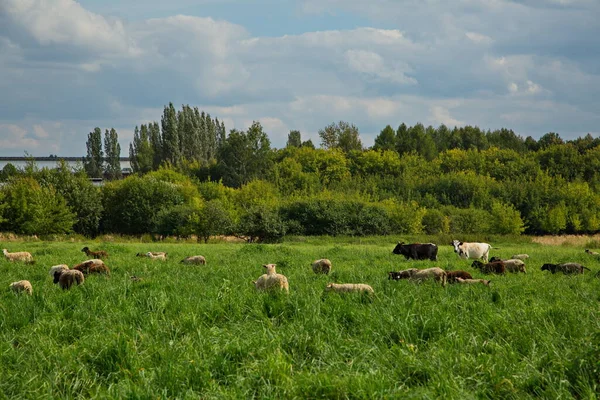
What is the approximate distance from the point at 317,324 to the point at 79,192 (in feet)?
242

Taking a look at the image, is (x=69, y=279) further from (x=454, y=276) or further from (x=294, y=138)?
(x=294, y=138)

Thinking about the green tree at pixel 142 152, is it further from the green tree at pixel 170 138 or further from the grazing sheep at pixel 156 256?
the grazing sheep at pixel 156 256

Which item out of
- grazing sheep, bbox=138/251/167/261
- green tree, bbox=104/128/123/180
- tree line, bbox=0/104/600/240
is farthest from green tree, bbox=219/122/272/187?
grazing sheep, bbox=138/251/167/261

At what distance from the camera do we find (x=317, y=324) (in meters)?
8.70

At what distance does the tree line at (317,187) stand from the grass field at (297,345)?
54.6m

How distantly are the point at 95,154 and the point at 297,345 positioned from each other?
130636 millimetres

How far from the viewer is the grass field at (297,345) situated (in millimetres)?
6324

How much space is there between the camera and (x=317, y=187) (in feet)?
355

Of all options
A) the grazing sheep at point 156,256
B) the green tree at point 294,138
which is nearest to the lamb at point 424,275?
the grazing sheep at point 156,256

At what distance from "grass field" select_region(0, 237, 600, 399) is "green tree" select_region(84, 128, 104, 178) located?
123 metres

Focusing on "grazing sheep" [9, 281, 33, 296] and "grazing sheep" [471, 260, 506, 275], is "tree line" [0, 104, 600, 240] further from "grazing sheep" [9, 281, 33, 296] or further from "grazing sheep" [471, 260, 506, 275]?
"grazing sheep" [9, 281, 33, 296]

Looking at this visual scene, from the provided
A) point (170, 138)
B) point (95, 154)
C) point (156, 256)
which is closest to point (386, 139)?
point (170, 138)

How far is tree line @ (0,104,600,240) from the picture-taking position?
70.4m

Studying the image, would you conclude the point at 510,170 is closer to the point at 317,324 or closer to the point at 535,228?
the point at 535,228
